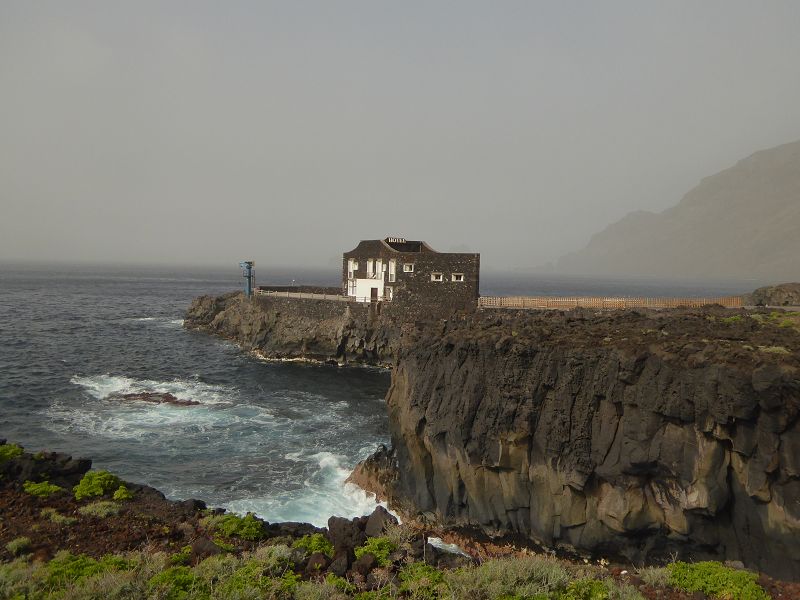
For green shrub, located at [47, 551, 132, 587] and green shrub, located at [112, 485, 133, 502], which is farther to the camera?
green shrub, located at [112, 485, 133, 502]

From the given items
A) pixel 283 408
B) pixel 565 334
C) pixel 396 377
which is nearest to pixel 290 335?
pixel 283 408

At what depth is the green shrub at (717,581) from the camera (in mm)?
14383

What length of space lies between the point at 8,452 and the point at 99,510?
6335 millimetres

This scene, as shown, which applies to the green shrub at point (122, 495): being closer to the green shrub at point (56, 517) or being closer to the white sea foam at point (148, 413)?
the green shrub at point (56, 517)

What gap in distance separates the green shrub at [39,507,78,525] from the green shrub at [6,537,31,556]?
1681mm

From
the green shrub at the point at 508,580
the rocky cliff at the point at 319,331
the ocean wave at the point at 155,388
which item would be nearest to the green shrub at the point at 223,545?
the green shrub at the point at 508,580

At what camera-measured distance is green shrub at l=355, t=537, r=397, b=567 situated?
16.4 m

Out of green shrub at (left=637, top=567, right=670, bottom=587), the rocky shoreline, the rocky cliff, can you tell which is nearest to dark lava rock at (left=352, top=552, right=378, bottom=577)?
the rocky shoreline

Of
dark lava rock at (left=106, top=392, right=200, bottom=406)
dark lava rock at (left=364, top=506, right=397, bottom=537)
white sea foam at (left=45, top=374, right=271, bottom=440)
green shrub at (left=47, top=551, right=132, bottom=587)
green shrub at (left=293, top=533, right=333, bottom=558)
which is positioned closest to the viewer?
green shrub at (left=47, top=551, right=132, bottom=587)

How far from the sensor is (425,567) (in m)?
15.4

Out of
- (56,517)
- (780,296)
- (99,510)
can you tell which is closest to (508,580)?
(99,510)

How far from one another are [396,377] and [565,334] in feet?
34.5

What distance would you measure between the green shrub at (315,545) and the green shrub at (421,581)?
2.86 meters

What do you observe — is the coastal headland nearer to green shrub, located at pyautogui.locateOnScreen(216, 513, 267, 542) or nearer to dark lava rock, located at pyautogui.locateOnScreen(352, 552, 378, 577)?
dark lava rock, located at pyautogui.locateOnScreen(352, 552, 378, 577)
